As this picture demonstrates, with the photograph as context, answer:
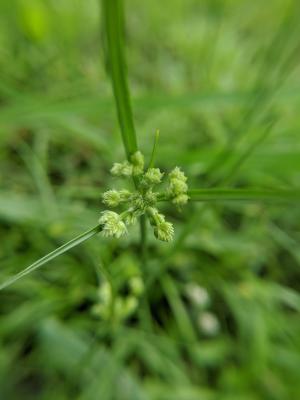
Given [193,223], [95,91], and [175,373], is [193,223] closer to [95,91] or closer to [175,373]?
[175,373]

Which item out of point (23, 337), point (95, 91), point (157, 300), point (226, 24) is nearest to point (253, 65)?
point (226, 24)

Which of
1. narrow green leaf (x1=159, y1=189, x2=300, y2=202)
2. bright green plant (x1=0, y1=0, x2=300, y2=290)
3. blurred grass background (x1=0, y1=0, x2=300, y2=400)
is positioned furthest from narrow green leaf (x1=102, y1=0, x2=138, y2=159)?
blurred grass background (x1=0, y1=0, x2=300, y2=400)

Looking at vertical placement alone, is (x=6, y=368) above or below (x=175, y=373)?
above

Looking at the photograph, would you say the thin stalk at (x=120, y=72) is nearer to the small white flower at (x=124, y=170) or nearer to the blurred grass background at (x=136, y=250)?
the small white flower at (x=124, y=170)

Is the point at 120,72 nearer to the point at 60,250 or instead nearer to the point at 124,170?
the point at 124,170

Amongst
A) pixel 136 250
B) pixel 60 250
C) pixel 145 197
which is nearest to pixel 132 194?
pixel 145 197

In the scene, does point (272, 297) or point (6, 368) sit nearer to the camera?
point (6, 368)

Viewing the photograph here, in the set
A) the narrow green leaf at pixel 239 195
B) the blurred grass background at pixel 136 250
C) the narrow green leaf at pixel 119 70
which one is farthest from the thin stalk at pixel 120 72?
the blurred grass background at pixel 136 250
